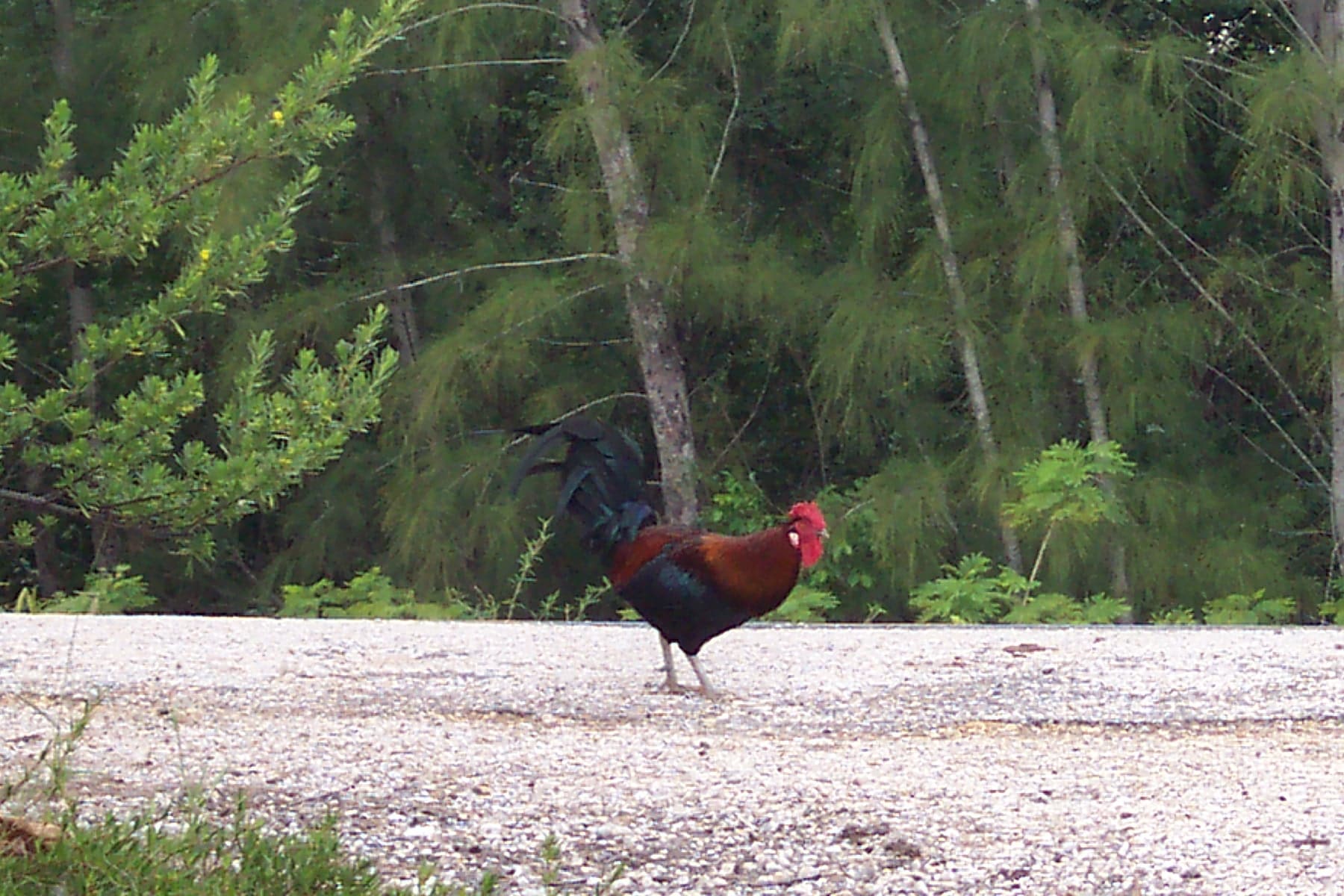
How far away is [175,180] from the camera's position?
20.9ft

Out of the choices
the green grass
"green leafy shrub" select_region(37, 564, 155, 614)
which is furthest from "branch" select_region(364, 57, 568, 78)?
the green grass

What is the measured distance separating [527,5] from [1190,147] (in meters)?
4.66

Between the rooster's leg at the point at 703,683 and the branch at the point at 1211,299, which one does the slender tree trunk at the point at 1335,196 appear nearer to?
the branch at the point at 1211,299

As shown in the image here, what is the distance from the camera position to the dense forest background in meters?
11.2

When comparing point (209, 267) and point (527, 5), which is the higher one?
point (527, 5)

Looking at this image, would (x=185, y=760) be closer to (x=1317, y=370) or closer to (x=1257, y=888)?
(x=1257, y=888)

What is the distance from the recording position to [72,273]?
1414cm

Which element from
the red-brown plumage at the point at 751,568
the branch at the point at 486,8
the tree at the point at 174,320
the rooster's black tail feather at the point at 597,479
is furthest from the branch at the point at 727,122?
the red-brown plumage at the point at 751,568

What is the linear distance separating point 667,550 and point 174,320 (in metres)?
2.43

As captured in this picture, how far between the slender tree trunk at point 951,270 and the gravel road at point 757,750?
13.8 ft

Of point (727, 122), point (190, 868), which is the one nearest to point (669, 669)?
point (190, 868)

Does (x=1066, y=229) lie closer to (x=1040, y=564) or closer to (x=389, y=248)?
(x=1040, y=564)

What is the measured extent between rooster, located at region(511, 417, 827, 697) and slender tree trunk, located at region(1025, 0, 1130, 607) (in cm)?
604

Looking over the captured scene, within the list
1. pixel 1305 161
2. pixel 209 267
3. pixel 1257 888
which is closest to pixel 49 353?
pixel 209 267
